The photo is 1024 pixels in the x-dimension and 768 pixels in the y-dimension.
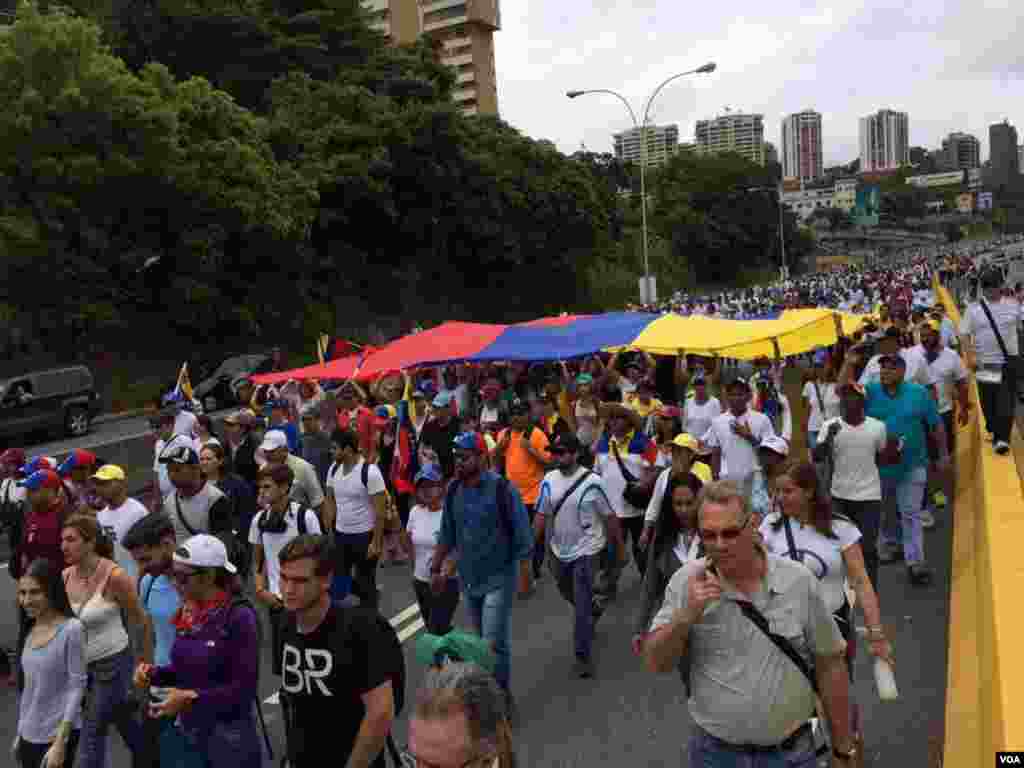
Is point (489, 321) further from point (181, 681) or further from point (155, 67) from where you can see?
point (181, 681)

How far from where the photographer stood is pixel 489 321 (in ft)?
155

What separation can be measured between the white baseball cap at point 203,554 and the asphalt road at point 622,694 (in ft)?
7.14

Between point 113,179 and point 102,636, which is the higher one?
point 113,179

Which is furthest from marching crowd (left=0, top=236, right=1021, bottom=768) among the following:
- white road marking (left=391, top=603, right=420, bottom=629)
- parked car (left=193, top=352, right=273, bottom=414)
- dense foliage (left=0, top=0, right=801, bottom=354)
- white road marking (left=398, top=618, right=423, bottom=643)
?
dense foliage (left=0, top=0, right=801, bottom=354)

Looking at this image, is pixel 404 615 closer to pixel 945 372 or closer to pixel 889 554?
pixel 889 554

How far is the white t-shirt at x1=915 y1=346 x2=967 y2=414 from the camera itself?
967 cm

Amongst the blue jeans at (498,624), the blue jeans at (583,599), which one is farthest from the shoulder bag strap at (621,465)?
the blue jeans at (498,624)

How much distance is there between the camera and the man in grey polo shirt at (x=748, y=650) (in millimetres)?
3012

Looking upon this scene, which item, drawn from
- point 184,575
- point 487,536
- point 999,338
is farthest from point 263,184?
point 184,575

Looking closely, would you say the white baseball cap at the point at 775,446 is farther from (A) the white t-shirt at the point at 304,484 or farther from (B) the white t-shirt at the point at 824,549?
(A) the white t-shirt at the point at 304,484

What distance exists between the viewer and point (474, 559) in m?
5.74

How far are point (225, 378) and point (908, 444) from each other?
22841 millimetres

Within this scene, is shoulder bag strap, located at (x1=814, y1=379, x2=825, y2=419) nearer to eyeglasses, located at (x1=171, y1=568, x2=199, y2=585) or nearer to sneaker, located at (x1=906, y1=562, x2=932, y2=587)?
sneaker, located at (x1=906, y1=562, x2=932, y2=587)

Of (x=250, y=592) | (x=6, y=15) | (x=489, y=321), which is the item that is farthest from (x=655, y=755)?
(x=489, y=321)
